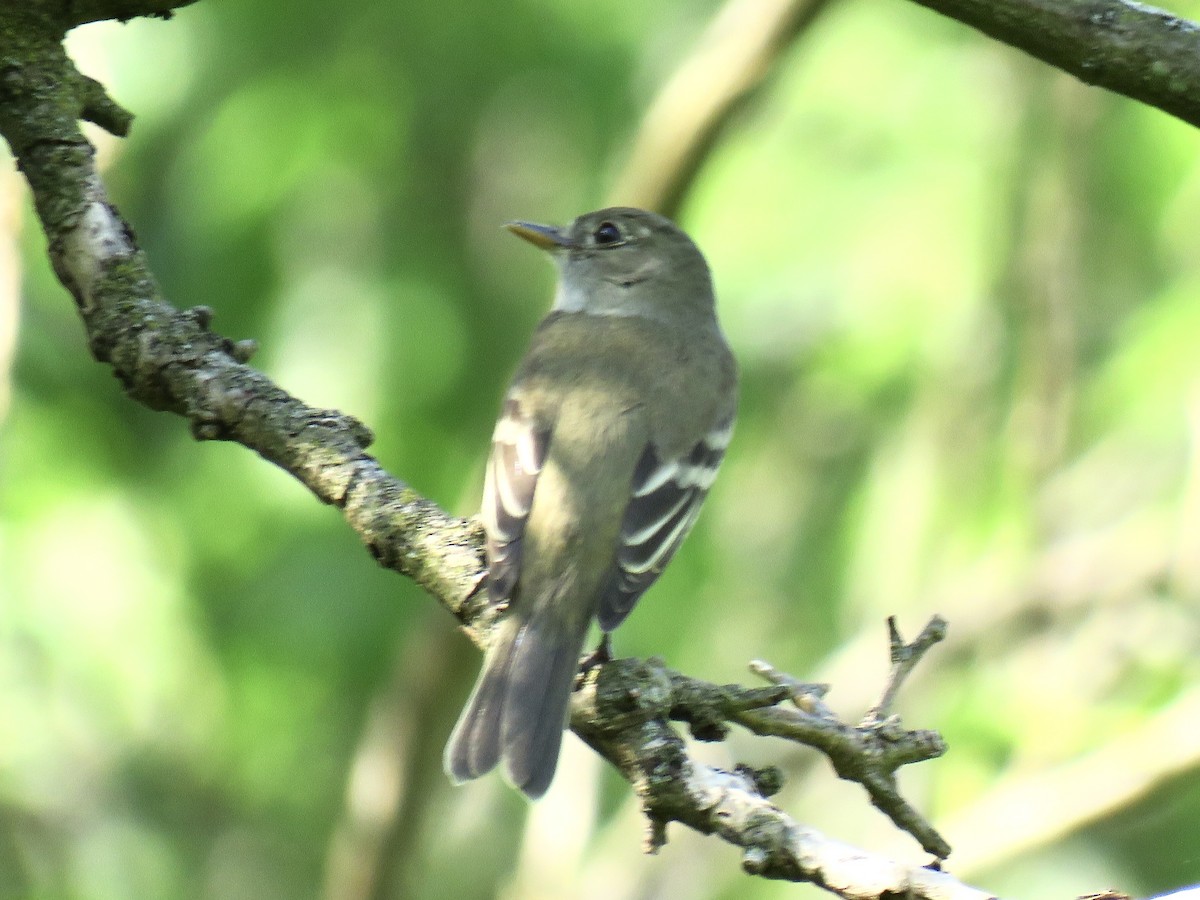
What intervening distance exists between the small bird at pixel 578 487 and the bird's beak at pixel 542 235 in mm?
11

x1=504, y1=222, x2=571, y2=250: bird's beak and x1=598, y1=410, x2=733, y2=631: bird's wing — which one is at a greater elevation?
x1=504, y1=222, x2=571, y2=250: bird's beak

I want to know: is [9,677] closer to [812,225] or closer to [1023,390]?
[812,225]

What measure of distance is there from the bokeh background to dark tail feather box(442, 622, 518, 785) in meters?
1.97

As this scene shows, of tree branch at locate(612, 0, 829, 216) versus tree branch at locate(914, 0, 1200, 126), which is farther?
tree branch at locate(612, 0, 829, 216)

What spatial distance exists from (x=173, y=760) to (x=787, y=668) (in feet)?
10.1

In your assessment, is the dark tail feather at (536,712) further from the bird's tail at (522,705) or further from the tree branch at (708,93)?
the tree branch at (708,93)

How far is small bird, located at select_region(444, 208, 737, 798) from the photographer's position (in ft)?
11.4

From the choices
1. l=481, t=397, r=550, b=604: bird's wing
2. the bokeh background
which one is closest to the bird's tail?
l=481, t=397, r=550, b=604: bird's wing

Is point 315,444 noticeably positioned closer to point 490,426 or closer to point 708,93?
point 708,93

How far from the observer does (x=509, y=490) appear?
3.95m

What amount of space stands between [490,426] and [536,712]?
272 centimetres

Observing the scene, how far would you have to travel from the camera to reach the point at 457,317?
20.3 feet

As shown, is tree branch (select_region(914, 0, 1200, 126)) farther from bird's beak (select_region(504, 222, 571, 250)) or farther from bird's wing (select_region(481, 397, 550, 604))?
bird's beak (select_region(504, 222, 571, 250))

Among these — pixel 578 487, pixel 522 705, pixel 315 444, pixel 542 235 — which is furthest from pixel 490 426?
pixel 315 444
